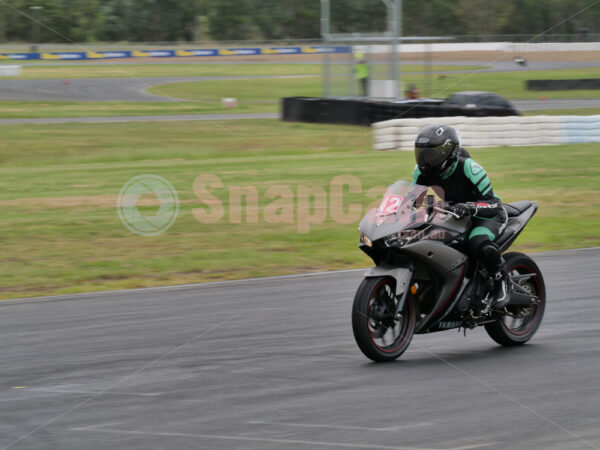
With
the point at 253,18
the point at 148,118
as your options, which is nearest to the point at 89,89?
the point at 148,118

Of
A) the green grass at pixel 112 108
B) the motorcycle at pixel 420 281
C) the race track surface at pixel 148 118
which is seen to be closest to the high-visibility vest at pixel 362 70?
the race track surface at pixel 148 118

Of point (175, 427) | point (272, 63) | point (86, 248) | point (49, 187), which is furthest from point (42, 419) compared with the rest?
point (272, 63)

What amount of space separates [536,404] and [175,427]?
7.39 feet

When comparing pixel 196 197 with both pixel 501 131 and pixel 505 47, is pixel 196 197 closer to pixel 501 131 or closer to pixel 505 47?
pixel 501 131

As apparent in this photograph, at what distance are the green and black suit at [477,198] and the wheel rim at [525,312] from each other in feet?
1.67

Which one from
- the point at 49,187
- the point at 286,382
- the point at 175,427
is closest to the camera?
the point at 175,427

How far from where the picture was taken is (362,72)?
29547 millimetres

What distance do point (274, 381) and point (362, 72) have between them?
24857mm

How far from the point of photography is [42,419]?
4.99 metres

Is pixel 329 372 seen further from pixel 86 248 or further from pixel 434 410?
pixel 86 248

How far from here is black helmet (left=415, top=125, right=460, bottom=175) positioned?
6203 mm

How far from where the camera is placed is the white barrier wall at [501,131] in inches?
854

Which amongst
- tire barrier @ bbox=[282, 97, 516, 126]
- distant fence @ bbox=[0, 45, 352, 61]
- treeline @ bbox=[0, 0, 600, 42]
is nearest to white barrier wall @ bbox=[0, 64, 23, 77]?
treeline @ bbox=[0, 0, 600, 42]
